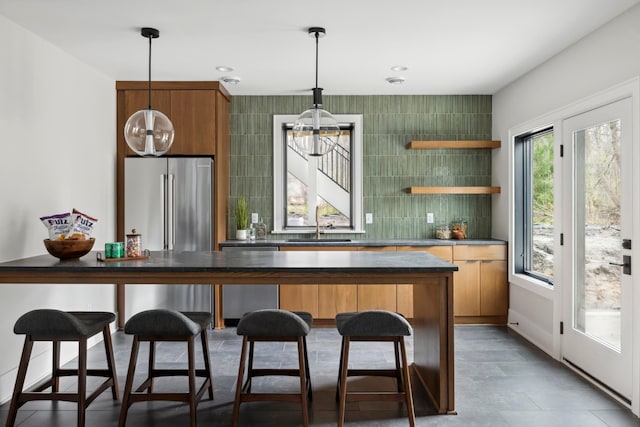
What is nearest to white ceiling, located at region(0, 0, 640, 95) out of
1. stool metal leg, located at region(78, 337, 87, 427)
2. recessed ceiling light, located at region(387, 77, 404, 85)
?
recessed ceiling light, located at region(387, 77, 404, 85)

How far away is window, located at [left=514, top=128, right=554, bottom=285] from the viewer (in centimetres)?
427

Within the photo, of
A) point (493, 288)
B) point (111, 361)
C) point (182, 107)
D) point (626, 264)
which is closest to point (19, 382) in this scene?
point (111, 361)

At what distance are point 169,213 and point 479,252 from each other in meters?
3.32

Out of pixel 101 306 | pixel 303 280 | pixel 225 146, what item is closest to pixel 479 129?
pixel 225 146

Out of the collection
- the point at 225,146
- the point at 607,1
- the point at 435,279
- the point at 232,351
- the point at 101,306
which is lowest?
the point at 232,351

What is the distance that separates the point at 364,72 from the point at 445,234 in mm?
2090

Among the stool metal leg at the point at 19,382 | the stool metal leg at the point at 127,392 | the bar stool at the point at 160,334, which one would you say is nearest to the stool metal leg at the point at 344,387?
the bar stool at the point at 160,334

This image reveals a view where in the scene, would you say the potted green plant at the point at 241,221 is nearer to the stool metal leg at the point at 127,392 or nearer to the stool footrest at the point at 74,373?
the stool footrest at the point at 74,373

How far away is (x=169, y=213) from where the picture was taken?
4.75 metres

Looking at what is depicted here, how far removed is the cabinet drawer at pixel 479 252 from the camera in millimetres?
4941

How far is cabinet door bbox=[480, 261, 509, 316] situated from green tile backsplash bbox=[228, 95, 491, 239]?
1.99 feet

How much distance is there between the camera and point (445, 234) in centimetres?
533

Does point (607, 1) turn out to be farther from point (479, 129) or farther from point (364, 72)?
point (479, 129)

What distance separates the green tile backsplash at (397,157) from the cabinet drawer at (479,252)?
549mm
